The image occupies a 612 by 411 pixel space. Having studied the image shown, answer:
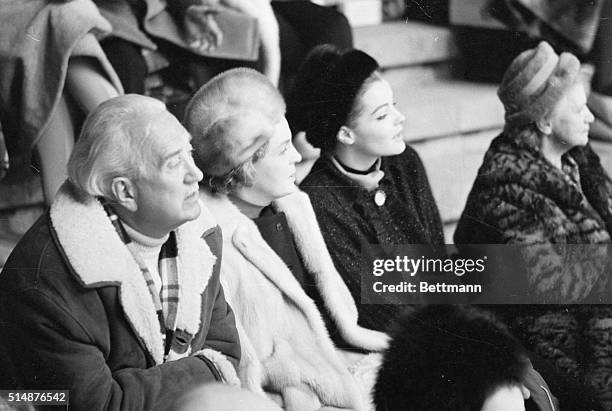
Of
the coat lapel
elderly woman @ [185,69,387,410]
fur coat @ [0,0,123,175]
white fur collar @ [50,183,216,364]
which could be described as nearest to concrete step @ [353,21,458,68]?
elderly woman @ [185,69,387,410]

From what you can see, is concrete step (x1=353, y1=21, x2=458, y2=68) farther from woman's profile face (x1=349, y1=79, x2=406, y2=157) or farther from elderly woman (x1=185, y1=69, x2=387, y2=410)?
elderly woman (x1=185, y1=69, x2=387, y2=410)

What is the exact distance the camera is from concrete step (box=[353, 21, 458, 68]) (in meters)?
2.96

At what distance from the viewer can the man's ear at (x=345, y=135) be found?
296 cm

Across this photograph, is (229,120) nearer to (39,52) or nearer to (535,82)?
(39,52)

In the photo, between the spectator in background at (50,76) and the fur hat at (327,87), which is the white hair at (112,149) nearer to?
the spectator in background at (50,76)

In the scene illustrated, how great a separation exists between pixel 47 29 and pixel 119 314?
82 cm

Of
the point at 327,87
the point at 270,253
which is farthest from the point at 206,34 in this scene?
the point at 270,253

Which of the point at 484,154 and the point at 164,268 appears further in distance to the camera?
the point at 484,154

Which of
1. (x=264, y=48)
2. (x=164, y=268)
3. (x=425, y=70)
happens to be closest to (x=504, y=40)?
(x=425, y=70)

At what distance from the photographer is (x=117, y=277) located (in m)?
2.68

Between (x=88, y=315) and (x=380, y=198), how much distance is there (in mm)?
903

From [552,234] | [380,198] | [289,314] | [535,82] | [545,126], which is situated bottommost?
[289,314]

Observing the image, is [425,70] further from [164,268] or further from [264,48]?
[164,268]

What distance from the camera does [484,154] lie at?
305cm
